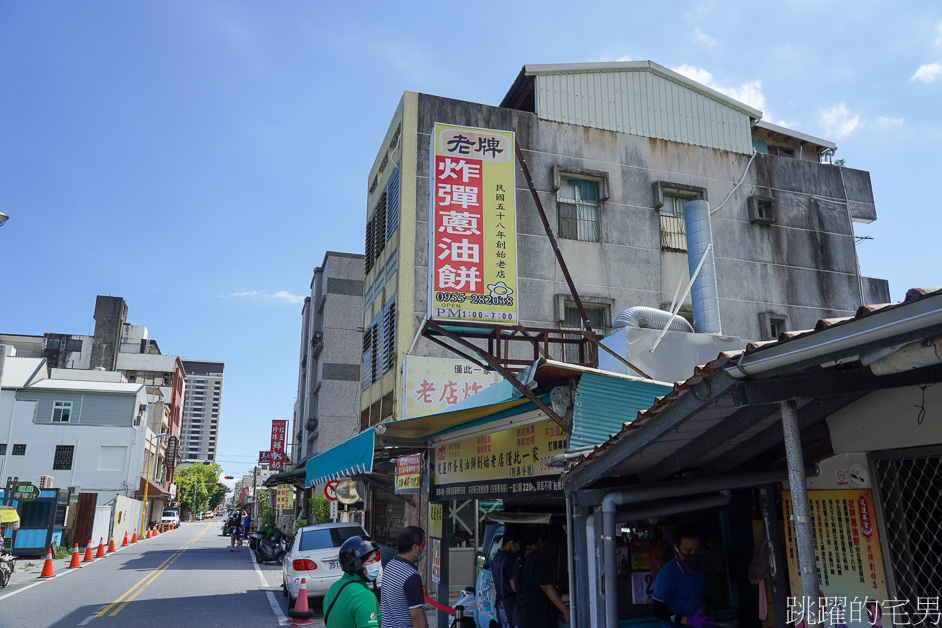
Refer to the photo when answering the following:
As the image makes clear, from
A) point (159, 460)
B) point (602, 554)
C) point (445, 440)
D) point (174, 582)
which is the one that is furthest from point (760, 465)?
point (159, 460)

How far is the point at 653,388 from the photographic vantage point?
7695 millimetres

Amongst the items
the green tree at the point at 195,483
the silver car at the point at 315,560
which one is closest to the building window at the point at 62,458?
the silver car at the point at 315,560

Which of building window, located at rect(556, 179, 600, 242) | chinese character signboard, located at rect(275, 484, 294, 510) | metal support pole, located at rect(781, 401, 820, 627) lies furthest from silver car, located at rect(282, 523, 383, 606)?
chinese character signboard, located at rect(275, 484, 294, 510)

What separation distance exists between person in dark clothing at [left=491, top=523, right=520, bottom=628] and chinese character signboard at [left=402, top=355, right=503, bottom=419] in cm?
807

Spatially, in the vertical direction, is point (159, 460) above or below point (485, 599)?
above

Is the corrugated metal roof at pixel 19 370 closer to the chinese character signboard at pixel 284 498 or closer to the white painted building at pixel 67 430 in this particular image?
the white painted building at pixel 67 430

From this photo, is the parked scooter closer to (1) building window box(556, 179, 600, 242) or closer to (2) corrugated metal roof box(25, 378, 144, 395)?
(1) building window box(556, 179, 600, 242)

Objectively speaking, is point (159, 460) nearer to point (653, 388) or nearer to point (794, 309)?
point (794, 309)

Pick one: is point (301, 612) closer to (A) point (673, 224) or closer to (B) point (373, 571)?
(B) point (373, 571)

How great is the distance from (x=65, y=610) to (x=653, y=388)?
505 inches

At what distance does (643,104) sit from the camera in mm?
20562

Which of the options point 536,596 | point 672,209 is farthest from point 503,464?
point 672,209

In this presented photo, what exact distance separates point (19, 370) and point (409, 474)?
43.8 m

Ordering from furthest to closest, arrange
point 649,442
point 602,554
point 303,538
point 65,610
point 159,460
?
point 159,460 → point 303,538 → point 65,610 → point 602,554 → point 649,442
